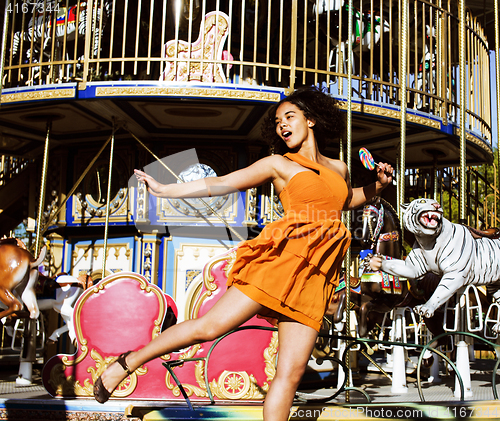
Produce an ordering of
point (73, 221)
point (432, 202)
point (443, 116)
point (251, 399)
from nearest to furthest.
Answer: point (251, 399)
point (432, 202)
point (443, 116)
point (73, 221)

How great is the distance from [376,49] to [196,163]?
4744 mm

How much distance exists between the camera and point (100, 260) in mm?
9523

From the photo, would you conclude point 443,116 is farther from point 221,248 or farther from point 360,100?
point 221,248

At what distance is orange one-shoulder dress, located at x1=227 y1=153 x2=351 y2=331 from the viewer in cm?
262

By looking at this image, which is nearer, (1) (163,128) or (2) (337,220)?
(2) (337,220)

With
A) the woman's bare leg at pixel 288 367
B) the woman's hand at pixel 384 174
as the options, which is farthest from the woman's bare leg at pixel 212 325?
the woman's hand at pixel 384 174

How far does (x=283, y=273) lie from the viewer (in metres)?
2.64

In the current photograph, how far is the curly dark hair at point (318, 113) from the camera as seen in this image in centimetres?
310

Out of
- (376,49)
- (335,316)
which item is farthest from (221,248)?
(376,49)

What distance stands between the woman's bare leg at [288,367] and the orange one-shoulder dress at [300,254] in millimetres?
58

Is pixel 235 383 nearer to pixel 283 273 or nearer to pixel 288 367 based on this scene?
pixel 288 367

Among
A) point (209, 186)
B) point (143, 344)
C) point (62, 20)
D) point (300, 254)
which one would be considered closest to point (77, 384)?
point (143, 344)

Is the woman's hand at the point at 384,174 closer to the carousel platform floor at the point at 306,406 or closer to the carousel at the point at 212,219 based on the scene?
the carousel at the point at 212,219

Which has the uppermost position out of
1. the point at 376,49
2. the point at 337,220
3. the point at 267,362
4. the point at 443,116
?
the point at 376,49
